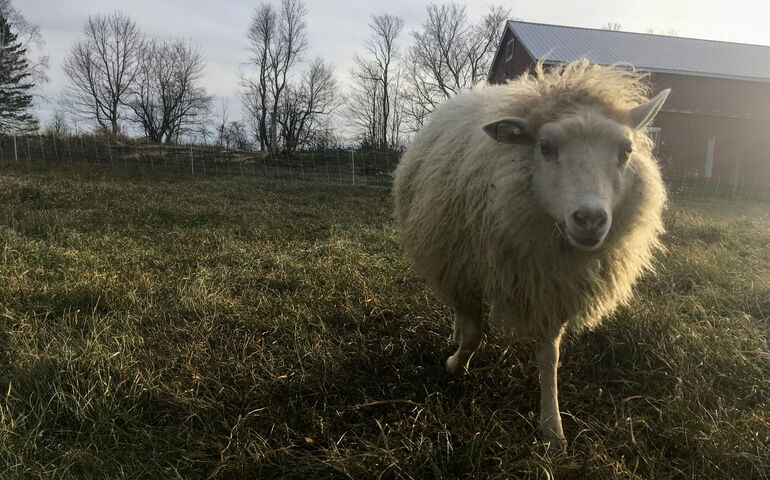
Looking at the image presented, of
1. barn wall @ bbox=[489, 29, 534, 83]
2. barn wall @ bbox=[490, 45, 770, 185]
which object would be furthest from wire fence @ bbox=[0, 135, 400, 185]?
barn wall @ bbox=[490, 45, 770, 185]

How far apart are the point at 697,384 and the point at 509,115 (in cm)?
182

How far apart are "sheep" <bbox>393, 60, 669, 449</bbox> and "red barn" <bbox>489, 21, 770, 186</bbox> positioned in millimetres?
19928

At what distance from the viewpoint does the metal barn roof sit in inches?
794

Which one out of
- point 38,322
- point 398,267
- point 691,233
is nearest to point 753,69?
point 691,233

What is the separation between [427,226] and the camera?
2.72 metres

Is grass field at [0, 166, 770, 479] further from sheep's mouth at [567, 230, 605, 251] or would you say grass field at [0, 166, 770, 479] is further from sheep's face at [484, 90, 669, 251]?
sheep's face at [484, 90, 669, 251]

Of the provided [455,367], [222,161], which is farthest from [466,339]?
[222,161]

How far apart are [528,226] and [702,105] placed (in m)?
24.0

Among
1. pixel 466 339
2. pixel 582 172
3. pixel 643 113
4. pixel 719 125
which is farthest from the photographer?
pixel 719 125

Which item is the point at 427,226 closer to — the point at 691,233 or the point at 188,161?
the point at 691,233

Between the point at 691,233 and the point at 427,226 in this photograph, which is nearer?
the point at 427,226

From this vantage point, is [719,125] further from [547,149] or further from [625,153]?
[547,149]

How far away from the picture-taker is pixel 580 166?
6.26 ft

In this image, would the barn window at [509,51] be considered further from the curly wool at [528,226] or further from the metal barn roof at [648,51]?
the curly wool at [528,226]
